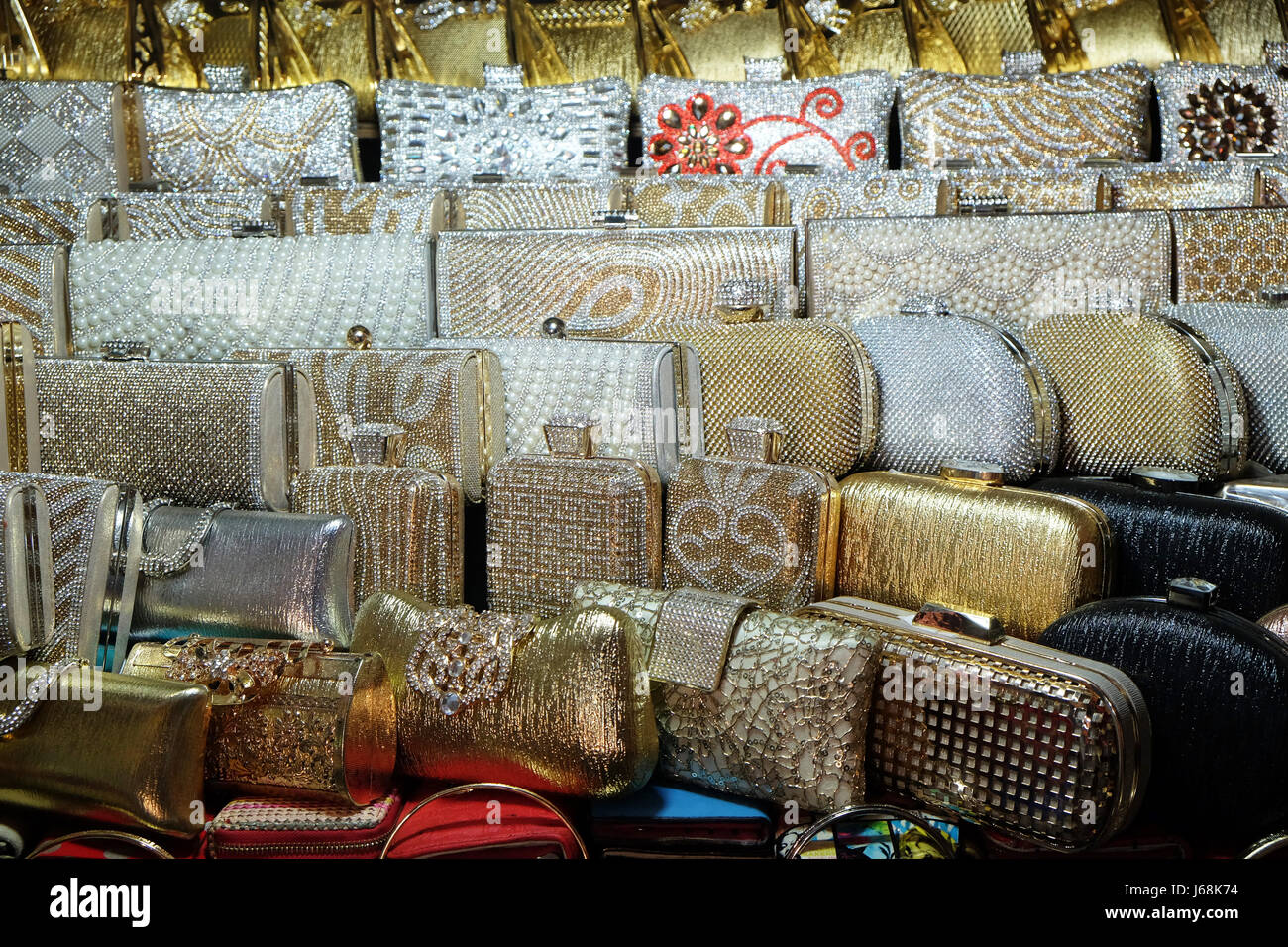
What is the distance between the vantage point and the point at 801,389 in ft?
4.52

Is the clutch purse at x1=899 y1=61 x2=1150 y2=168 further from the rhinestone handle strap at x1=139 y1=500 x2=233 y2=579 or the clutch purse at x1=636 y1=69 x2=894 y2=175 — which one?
the rhinestone handle strap at x1=139 y1=500 x2=233 y2=579

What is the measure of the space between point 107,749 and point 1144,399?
3.68ft

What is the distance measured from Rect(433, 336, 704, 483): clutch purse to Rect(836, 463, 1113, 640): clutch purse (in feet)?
0.77

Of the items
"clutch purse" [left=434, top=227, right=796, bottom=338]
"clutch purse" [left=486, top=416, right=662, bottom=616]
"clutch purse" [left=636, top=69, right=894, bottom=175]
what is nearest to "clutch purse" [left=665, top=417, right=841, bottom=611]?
"clutch purse" [left=486, top=416, right=662, bottom=616]

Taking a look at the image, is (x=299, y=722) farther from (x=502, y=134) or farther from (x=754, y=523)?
(x=502, y=134)

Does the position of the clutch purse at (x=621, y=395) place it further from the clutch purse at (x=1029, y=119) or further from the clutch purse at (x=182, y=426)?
the clutch purse at (x=1029, y=119)

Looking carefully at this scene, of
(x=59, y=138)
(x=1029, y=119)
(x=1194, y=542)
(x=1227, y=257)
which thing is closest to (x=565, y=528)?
(x=1194, y=542)

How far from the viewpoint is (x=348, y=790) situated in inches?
41.9

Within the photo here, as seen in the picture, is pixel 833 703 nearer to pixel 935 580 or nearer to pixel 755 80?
pixel 935 580

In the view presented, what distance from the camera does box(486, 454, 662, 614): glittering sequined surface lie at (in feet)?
4.21

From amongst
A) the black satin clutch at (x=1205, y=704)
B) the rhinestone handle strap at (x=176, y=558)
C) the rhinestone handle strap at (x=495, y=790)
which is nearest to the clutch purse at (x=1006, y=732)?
the black satin clutch at (x=1205, y=704)

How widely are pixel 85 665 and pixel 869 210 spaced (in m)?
1.30

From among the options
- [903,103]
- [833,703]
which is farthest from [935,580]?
[903,103]
